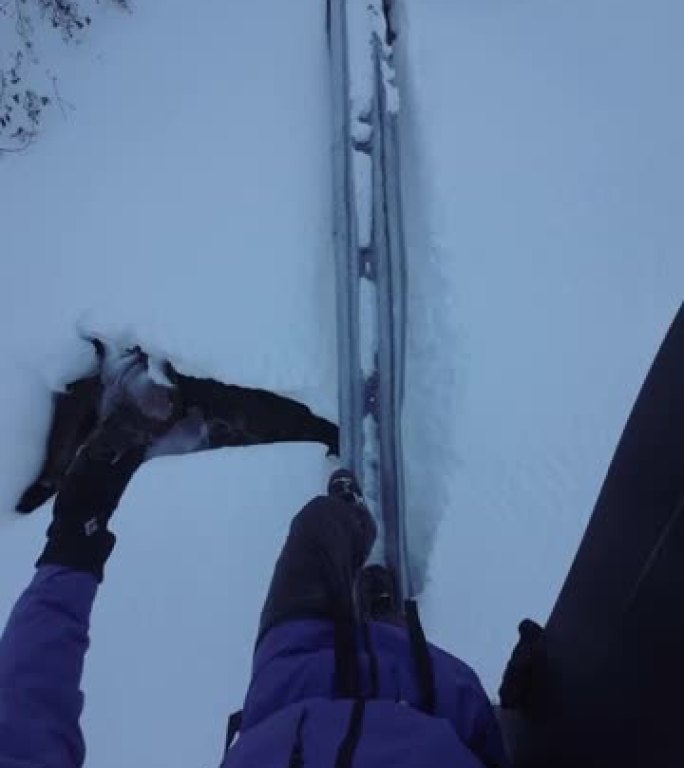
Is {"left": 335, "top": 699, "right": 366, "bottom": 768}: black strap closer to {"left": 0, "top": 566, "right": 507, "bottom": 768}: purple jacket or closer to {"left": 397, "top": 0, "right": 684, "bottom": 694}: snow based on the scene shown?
{"left": 0, "top": 566, "right": 507, "bottom": 768}: purple jacket

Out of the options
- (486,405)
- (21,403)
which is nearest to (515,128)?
(486,405)

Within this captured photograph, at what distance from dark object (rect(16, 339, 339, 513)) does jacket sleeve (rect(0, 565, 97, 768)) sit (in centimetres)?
148

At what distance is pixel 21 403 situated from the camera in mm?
2873

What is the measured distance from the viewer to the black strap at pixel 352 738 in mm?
996

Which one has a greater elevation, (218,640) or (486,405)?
(486,405)

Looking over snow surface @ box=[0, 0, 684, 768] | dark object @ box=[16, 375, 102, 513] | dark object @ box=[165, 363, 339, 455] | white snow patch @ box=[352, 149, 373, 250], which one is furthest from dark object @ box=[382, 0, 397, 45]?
dark object @ box=[16, 375, 102, 513]

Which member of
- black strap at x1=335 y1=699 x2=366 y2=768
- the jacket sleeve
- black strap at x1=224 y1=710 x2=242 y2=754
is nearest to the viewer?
black strap at x1=335 y1=699 x2=366 y2=768

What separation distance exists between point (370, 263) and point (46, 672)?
6.55ft

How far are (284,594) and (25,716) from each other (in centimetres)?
55

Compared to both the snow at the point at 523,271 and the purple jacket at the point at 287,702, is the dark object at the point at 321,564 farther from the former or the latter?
the snow at the point at 523,271

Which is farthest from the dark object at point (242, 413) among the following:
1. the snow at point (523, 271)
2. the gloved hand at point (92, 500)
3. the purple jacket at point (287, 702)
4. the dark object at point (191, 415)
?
the purple jacket at point (287, 702)

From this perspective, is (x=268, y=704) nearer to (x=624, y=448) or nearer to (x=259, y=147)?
(x=624, y=448)

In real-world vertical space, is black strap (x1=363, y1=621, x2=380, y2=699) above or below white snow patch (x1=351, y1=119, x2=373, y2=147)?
below

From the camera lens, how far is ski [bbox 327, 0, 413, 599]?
8.12 feet
